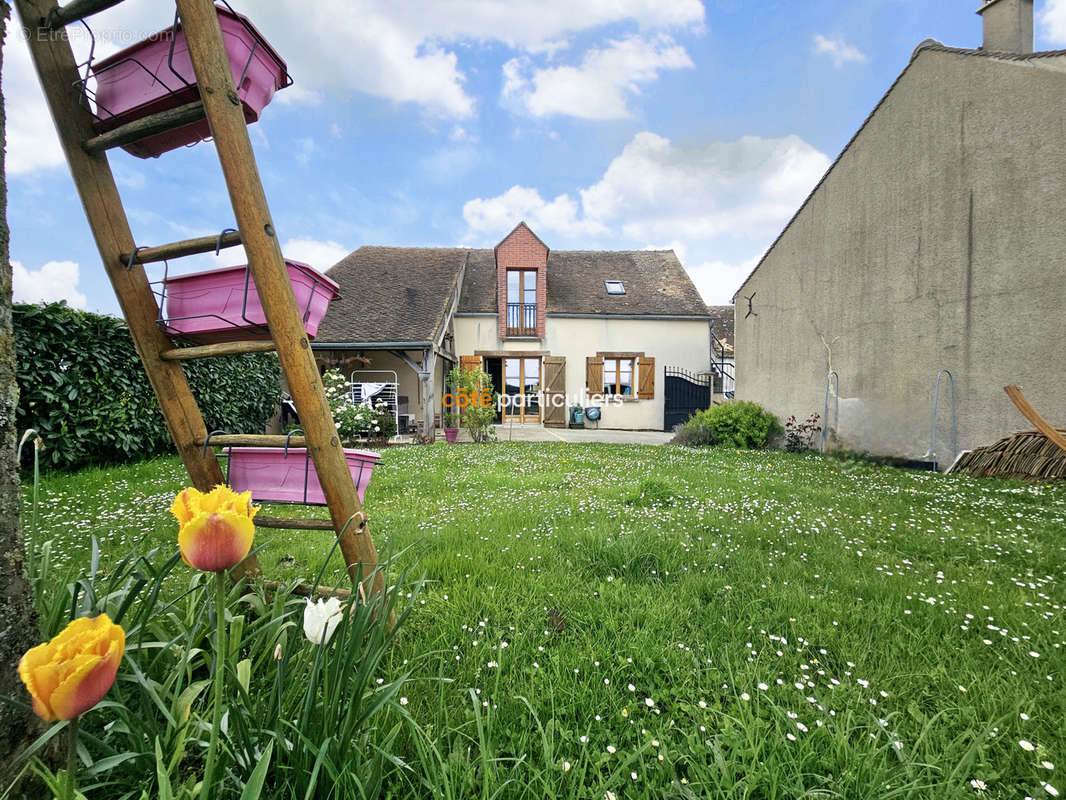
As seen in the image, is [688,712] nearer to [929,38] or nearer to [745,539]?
[745,539]

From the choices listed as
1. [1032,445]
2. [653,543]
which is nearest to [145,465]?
[653,543]

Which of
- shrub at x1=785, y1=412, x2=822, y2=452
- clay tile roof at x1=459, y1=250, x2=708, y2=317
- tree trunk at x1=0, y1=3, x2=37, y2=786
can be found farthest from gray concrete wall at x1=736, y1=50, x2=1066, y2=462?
tree trunk at x1=0, y1=3, x2=37, y2=786

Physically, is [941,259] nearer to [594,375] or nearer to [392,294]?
[594,375]

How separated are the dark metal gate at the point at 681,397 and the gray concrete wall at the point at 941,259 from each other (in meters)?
5.12

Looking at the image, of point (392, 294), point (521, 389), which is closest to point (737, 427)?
point (521, 389)

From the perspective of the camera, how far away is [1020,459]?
174 inches

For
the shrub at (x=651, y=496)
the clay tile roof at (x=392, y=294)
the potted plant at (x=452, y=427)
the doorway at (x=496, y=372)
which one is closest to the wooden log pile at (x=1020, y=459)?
the shrub at (x=651, y=496)

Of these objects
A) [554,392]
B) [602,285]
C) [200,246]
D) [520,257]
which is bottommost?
[554,392]

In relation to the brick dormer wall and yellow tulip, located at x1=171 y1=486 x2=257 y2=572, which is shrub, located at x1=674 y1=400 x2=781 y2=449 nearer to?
the brick dormer wall

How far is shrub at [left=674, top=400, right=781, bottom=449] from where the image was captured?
832cm

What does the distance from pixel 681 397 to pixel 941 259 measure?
25.6ft

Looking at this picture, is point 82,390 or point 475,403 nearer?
point 82,390

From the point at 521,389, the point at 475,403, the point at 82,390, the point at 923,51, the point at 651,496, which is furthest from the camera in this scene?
the point at 521,389

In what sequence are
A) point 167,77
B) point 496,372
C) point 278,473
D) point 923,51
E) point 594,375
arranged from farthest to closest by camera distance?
1. point 496,372
2. point 594,375
3. point 923,51
4. point 278,473
5. point 167,77
